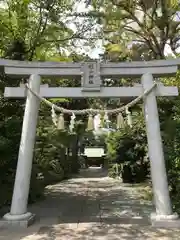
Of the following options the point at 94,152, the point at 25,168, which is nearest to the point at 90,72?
the point at 25,168

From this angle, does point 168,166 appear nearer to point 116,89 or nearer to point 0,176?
point 116,89

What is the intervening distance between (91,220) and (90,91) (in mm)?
2873

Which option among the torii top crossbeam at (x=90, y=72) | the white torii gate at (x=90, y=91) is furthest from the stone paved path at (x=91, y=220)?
the torii top crossbeam at (x=90, y=72)

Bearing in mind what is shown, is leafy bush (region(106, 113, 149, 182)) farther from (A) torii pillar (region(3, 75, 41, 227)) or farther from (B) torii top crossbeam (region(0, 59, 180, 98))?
(A) torii pillar (region(3, 75, 41, 227))

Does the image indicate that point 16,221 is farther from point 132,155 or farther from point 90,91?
point 132,155

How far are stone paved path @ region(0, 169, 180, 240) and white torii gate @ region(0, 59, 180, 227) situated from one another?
0.67 metres

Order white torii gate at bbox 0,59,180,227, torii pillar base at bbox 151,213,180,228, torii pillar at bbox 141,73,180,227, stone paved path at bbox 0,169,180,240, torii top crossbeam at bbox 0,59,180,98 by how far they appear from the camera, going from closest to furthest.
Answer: stone paved path at bbox 0,169,180,240
torii pillar base at bbox 151,213,180,228
torii pillar at bbox 141,73,180,227
white torii gate at bbox 0,59,180,227
torii top crossbeam at bbox 0,59,180,98

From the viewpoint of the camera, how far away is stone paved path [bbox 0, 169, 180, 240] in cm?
483

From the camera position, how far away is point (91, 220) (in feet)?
19.5

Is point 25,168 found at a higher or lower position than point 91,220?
higher

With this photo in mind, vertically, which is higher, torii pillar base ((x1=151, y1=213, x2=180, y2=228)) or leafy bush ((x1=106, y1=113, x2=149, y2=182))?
leafy bush ((x1=106, y1=113, x2=149, y2=182))

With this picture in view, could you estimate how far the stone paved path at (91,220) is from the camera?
15.8ft

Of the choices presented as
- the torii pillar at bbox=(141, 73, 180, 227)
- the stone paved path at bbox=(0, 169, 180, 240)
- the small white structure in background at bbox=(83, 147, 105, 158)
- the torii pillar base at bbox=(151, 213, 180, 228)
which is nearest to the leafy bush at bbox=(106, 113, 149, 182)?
the stone paved path at bbox=(0, 169, 180, 240)

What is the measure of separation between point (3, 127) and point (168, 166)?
14.7 ft
